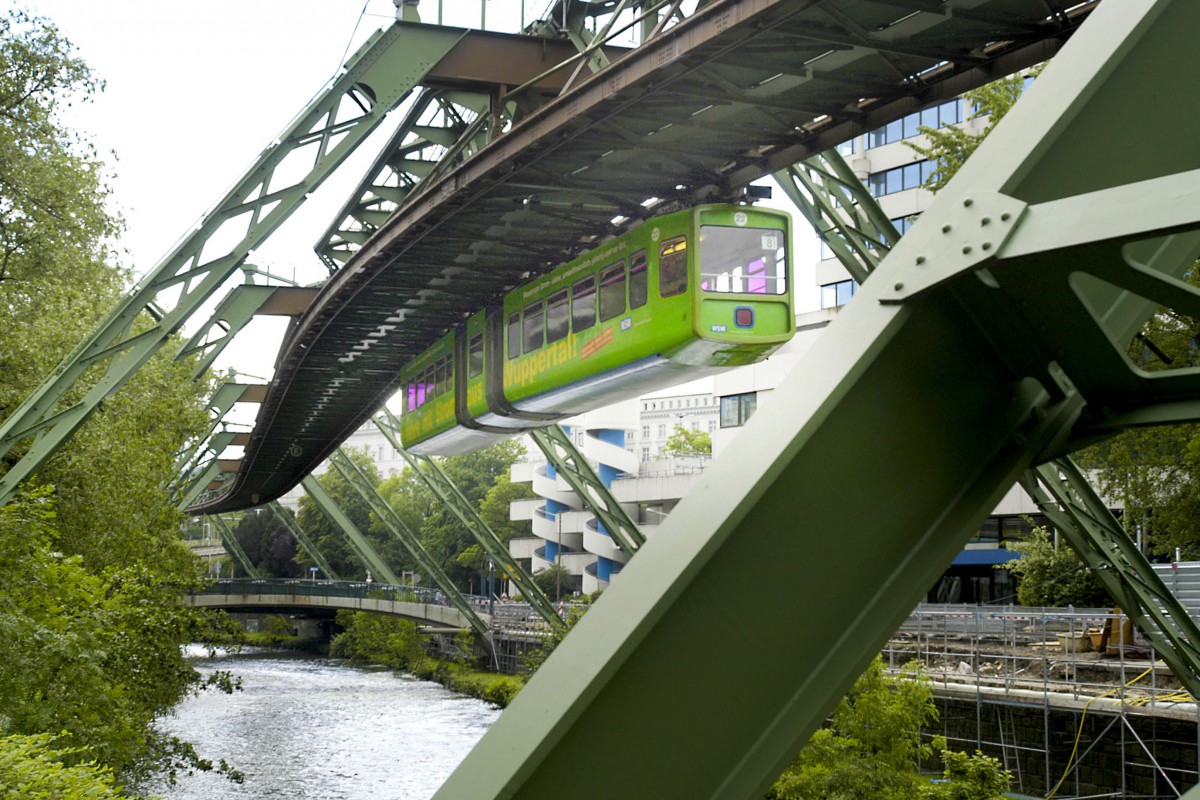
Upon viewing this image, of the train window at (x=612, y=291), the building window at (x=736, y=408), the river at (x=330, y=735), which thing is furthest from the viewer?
the building window at (x=736, y=408)

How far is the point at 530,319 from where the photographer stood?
66.6ft

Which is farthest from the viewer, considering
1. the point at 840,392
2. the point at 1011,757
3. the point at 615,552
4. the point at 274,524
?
the point at 274,524

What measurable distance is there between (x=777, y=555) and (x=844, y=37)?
963cm

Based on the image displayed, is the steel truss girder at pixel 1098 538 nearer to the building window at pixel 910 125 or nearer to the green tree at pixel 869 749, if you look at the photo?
the green tree at pixel 869 749

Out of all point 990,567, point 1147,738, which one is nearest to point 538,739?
point 1147,738

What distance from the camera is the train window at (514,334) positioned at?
2077 cm

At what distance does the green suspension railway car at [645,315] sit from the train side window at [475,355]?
2.44ft

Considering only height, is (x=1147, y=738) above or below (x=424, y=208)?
below

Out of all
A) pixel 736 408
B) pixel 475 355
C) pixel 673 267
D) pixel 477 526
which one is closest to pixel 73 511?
pixel 475 355

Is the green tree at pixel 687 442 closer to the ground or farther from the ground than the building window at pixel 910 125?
closer to the ground

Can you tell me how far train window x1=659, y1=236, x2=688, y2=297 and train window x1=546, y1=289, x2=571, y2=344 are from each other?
2938 mm

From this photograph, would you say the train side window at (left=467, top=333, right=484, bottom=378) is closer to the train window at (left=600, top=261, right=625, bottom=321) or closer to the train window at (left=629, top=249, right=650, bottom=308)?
the train window at (left=600, top=261, right=625, bottom=321)

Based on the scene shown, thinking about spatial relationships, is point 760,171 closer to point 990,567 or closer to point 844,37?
point 844,37

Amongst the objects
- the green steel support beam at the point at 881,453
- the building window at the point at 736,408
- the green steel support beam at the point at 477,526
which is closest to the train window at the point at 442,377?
the green steel support beam at the point at 477,526
